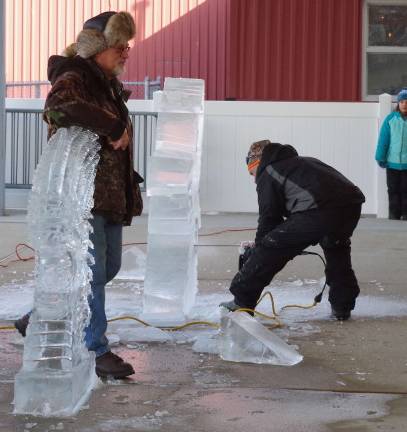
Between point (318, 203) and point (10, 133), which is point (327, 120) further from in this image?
point (318, 203)

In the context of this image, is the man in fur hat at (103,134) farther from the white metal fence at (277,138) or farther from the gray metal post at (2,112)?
the white metal fence at (277,138)

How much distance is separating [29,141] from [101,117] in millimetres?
9174

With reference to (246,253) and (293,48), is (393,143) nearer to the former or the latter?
(293,48)

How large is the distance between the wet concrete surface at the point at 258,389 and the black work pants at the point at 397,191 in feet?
20.2

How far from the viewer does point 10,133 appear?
1353cm

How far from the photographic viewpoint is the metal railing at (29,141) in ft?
44.0

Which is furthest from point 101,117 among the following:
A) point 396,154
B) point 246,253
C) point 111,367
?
point 396,154

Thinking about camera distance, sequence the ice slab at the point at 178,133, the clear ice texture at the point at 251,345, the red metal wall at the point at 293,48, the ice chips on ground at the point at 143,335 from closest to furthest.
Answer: the clear ice texture at the point at 251,345
the ice chips on ground at the point at 143,335
the ice slab at the point at 178,133
the red metal wall at the point at 293,48

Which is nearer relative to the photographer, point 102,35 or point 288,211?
point 102,35

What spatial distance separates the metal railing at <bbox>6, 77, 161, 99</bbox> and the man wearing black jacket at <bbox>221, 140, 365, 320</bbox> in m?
9.14

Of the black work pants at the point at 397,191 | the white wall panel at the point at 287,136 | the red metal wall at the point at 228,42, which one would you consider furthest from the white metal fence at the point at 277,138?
the red metal wall at the point at 228,42

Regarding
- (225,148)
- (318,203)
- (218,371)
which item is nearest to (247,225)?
(225,148)

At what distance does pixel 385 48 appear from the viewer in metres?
15.3

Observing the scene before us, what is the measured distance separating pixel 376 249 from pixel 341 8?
621 cm
